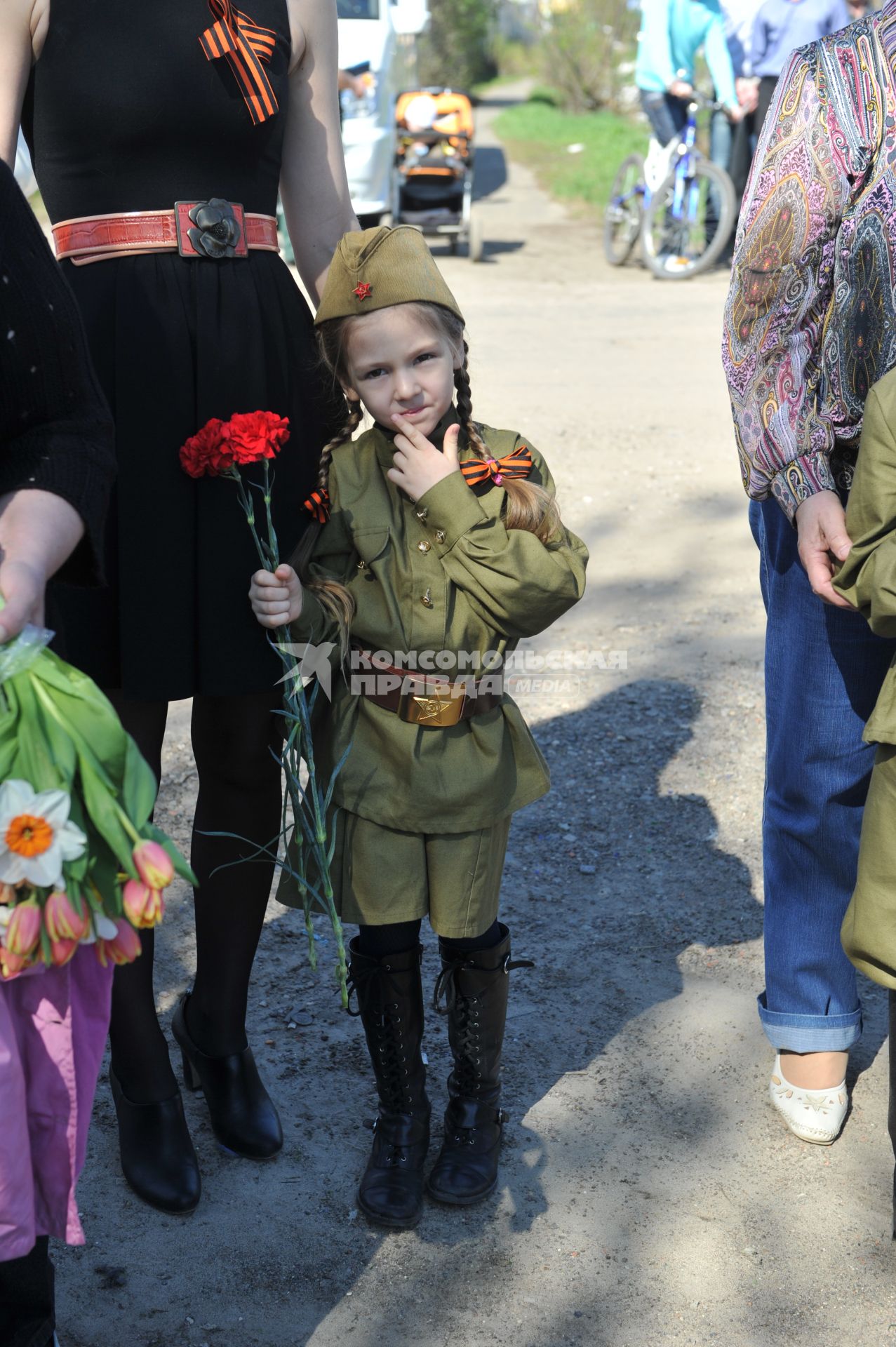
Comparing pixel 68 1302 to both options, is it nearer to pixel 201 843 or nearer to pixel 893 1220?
pixel 201 843

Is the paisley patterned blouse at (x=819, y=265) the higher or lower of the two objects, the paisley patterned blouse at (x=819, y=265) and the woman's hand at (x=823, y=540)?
the higher

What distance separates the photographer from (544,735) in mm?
4270

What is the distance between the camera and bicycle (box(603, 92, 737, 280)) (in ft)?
34.7

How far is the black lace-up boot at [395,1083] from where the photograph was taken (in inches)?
91.5

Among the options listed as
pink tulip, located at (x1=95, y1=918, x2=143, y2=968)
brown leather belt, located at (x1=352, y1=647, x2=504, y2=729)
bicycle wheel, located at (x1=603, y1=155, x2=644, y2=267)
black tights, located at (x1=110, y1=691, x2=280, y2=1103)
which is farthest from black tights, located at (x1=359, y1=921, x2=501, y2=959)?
bicycle wheel, located at (x1=603, y1=155, x2=644, y2=267)

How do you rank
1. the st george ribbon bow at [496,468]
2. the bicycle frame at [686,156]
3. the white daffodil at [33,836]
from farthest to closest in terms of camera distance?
1. the bicycle frame at [686,156]
2. the st george ribbon bow at [496,468]
3. the white daffodil at [33,836]

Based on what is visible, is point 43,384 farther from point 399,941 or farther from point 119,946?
point 399,941

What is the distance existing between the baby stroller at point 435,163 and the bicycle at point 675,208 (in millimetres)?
1258

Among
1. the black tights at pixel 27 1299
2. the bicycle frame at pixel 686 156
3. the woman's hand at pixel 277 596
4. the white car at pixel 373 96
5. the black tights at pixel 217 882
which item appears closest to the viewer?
the black tights at pixel 27 1299

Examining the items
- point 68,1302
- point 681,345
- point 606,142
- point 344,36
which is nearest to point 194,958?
point 68,1302

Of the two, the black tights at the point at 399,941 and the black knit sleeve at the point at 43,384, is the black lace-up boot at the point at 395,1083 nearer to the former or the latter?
the black tights at the point at 399,941

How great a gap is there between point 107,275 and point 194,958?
161 centimetres

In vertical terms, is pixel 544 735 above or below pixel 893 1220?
below

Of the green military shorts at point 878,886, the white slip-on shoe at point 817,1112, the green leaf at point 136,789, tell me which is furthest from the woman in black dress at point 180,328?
the white slip-on shoe at point 817,1112
